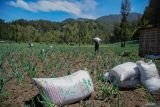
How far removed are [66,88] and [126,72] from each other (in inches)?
70.8

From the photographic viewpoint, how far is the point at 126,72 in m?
5.52

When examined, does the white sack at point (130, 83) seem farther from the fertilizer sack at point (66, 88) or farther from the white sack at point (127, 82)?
the fertilizer sack at point (66, 88)

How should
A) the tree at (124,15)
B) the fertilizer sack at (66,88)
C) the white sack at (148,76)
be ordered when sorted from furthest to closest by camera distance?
the tree at (124,15) < the white sack at (148,76) < the fertilizer sack at (66,88)

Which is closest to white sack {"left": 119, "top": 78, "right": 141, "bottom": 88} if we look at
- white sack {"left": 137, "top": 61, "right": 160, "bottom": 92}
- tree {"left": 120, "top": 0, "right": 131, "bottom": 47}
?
white sack {"left": 137, "top": 61, "right": 160, "bottom": 92}

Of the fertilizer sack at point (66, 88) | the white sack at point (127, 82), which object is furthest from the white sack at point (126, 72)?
the fertilizer sack at point (66, 88)

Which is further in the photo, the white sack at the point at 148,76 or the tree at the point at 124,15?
the tree at the point at 124,15

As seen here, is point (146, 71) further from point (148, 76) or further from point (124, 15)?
point (124, 15)

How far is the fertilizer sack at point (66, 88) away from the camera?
13.1ft

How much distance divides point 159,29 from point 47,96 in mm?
15909

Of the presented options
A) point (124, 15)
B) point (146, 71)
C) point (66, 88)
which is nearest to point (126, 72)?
point (146, 71)

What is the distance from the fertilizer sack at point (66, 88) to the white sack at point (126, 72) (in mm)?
1115

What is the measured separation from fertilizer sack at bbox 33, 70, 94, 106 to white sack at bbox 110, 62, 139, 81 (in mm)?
1115

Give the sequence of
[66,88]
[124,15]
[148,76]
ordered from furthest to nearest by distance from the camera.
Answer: [124,15] < [148,76] < [66,88]

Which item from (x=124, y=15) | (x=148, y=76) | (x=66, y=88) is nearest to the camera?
(x=66, y=88)
